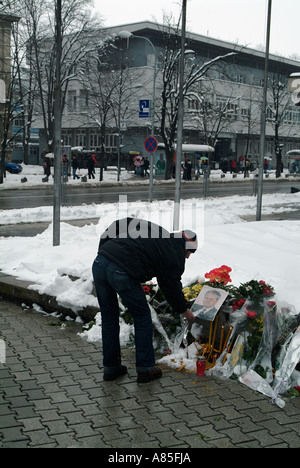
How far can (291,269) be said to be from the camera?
23.2ft

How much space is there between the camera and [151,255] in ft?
16.4

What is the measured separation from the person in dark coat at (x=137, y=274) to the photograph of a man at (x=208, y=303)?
1.29 ft

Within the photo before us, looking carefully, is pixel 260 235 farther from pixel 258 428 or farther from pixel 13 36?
pixel 13 36

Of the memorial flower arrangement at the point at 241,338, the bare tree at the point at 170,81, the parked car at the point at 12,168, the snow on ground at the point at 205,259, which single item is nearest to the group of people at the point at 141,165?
the bare tree at the point at 170,81

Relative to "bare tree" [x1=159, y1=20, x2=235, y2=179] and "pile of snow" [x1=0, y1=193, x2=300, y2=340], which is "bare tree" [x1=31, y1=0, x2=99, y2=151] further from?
"pile of snow" [x1=0, y1=193, x2=300, y2=340]

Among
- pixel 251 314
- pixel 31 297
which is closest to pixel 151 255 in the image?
pixel 251 314

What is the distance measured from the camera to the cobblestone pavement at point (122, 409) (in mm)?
4047

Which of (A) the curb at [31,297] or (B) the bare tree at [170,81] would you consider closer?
(A) the curb at [31,297]

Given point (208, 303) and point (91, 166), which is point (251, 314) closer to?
point (208, 303)

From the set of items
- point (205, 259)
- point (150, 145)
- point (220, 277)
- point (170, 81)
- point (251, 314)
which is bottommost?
point (251, 314)

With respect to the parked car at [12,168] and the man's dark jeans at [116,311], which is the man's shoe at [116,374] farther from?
the parked car at [12,168]

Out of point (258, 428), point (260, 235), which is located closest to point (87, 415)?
point (258, 428)

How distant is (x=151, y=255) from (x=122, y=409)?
4.18 ft

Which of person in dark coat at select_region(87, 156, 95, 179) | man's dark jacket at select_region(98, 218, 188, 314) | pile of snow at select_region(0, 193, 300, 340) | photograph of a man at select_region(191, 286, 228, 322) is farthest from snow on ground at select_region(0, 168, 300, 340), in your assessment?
person in dark coat at select_region(87, 156, 95, 179)
